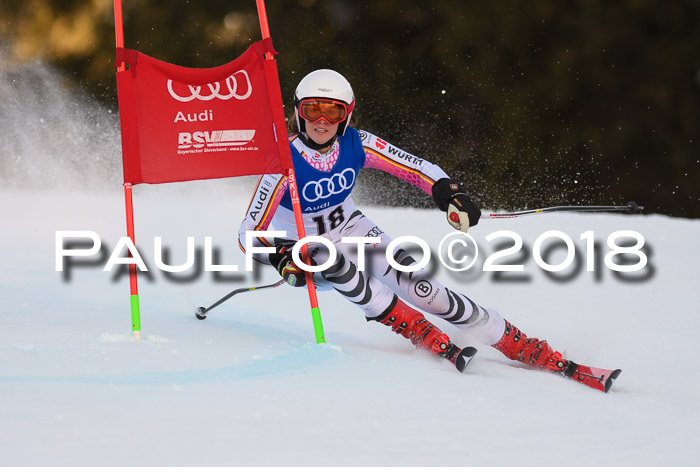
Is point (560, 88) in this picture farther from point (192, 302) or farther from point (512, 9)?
point (192, 302)

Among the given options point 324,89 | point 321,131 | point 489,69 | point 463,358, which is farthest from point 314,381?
point 489,69

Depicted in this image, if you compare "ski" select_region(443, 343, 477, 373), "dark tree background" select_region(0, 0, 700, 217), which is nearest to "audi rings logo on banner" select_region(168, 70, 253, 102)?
"ski" select_region(443, 343, 477, 373)

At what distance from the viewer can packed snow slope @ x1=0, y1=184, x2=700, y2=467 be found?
7.84 ft

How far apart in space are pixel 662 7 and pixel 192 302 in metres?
9.30

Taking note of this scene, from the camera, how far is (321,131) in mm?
3594

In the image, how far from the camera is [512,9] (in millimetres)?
12102

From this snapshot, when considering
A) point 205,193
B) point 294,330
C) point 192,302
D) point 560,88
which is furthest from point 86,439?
point 560,88

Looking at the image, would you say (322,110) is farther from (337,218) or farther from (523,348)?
(523,348)

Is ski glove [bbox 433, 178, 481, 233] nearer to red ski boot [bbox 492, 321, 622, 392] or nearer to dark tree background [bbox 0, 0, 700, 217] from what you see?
red ski boot [bbox 492, 321, 622, 392]

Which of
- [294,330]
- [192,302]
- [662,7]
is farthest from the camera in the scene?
[662,7]

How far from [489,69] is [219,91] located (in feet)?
30.6

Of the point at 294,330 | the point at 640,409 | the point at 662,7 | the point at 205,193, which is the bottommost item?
the point at 640,409

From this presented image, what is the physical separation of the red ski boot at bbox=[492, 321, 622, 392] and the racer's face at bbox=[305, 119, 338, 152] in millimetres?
1159

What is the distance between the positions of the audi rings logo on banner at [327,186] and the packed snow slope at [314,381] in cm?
65
